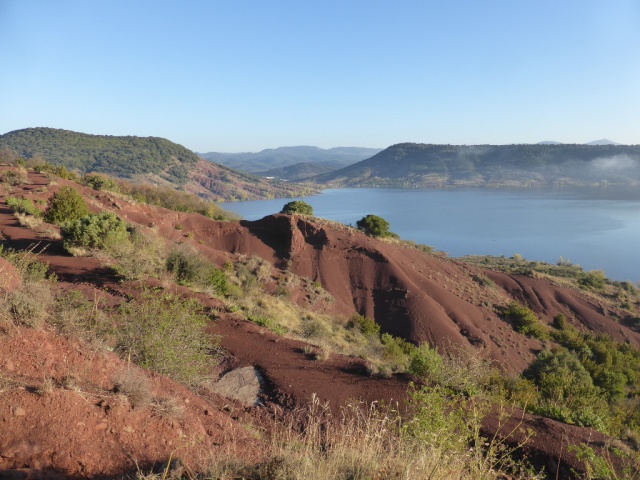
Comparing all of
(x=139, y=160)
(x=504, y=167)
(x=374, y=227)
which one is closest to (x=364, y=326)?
(x=374, y=227)

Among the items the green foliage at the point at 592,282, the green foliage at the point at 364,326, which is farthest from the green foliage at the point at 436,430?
the green foliage at the point at 592,282

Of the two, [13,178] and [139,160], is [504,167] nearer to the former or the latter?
[139,160]

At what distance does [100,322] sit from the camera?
489 centimetres

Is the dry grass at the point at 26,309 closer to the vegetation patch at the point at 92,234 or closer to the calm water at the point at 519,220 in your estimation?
the vegetation patch at the point at 92,234

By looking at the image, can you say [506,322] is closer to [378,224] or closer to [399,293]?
[399,293]

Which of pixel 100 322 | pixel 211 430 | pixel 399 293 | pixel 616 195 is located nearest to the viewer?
pixel 211 430

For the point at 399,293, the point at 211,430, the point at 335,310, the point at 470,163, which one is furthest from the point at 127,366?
the point at 470,163

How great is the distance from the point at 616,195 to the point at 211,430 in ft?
465

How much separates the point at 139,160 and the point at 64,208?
9247cm

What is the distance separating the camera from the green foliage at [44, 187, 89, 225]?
637 inches

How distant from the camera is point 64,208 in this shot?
53.7 feet

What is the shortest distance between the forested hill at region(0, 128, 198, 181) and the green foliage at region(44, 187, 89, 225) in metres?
77.8

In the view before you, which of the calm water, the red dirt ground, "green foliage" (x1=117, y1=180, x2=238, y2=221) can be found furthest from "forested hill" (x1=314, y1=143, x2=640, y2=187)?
the red dirt ground

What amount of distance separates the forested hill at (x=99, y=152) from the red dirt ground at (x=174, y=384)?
76.3 m
